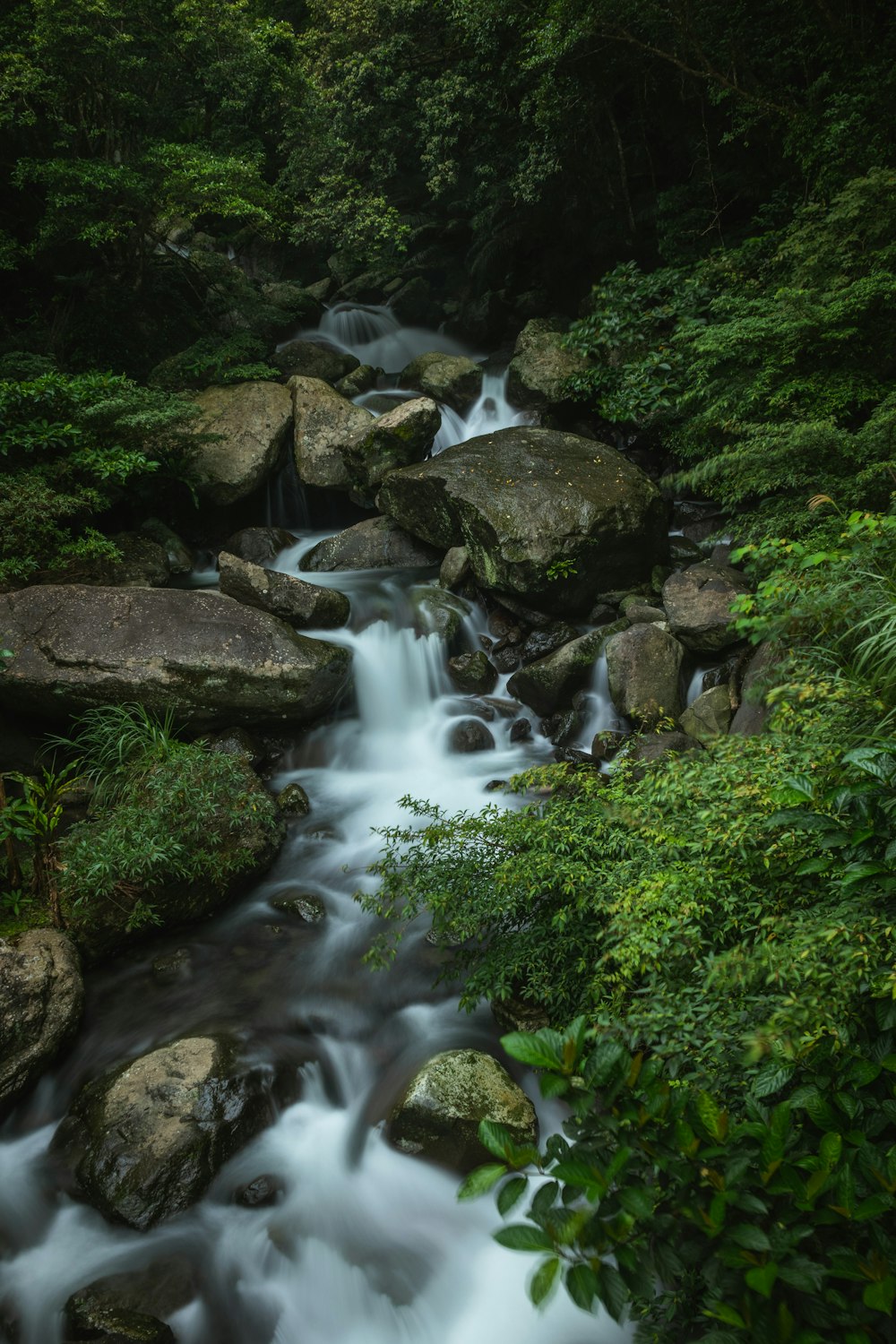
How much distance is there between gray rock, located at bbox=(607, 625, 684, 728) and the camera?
23.0 feet

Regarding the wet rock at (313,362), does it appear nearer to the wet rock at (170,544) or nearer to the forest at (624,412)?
the forest at (624,412)

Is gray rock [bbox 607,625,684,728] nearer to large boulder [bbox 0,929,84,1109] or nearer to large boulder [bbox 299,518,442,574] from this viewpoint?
large boulder [bbox 299,518,442,574]

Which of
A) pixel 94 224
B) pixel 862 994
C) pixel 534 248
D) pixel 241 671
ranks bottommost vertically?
pixel 862 994

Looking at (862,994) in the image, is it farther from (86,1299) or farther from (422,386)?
(422,386)

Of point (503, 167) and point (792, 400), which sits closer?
point (792, 400)

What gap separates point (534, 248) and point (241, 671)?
1238cm

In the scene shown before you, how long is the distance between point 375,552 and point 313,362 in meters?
5.08

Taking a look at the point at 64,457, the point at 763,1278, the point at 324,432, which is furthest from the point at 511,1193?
the point at 324,432

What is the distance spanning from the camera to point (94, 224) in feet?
31.5

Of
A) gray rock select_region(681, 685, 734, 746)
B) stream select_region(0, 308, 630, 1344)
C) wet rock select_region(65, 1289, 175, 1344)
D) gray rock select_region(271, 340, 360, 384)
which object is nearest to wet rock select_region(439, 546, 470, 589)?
stream select_region(0, 308, 630, 1344)

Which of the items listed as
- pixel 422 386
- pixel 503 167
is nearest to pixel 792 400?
pixel 422 386

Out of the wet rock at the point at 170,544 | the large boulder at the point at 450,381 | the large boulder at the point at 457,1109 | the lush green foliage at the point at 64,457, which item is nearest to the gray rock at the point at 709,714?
the large boulder at the point at 457,1109

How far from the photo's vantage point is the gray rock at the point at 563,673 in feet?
25.1

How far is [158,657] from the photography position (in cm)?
656
